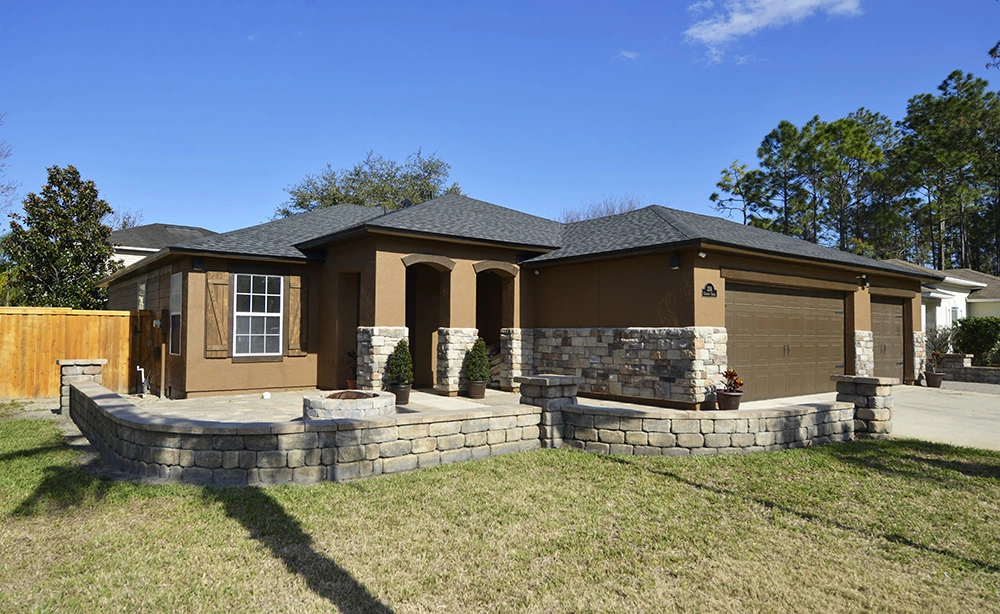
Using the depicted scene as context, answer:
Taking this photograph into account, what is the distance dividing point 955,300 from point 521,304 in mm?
18416

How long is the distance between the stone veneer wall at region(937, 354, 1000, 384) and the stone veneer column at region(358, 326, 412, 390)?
16265mm

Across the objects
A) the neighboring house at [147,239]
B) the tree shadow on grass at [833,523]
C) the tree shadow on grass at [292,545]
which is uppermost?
the neighboring house at [147,239]

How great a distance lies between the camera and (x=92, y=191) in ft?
58.6

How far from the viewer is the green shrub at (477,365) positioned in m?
11.1

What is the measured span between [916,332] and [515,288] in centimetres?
1128

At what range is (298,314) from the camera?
1209 cm

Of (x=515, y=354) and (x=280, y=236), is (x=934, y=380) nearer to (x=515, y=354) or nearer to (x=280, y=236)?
(x=515, y=354)

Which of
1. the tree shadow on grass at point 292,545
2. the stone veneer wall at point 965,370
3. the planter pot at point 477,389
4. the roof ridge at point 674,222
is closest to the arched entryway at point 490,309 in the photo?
the planter pot at point 477,389

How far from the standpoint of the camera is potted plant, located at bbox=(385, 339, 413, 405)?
1028cm

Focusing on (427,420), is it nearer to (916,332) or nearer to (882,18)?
(882,18)

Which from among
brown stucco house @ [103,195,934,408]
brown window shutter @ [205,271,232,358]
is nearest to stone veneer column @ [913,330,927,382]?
brown stucco house @ [103,195,934,408]

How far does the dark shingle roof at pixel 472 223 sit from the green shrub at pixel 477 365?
2.23m

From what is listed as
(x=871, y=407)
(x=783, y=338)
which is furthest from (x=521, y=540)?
(x=783, y=338)

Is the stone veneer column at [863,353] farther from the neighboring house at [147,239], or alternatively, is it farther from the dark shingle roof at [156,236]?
the dark shingle roof at [156,236]
